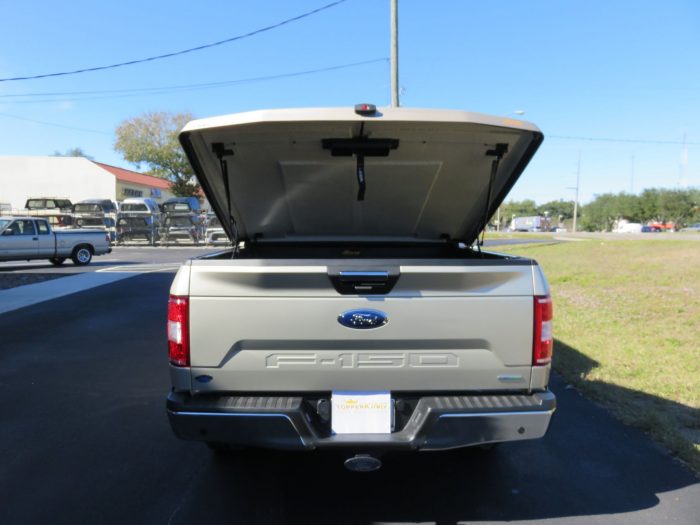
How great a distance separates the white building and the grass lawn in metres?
46.6

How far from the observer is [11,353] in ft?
21.9

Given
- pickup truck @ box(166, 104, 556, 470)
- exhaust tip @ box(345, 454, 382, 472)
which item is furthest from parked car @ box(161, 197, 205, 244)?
exhaust tip @ box(345, 454, 382, 472)

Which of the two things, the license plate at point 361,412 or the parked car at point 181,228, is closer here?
the license plate at point 361,412

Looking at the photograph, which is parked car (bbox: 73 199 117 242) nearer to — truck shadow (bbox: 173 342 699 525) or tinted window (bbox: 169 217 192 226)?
tinted window (bbox: 169 217 192 226)

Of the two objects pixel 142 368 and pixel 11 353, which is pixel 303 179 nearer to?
pixel 142 368

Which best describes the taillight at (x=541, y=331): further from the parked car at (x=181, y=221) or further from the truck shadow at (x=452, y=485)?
the parked car at (x=181, y=221)

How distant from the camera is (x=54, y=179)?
164ft

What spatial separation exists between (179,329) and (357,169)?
5.08 feet

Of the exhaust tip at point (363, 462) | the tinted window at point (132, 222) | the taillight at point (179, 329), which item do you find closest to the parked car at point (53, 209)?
the tinted window at point (132, 222)

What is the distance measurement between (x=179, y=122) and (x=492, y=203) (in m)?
50.4

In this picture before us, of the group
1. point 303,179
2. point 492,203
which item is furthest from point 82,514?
Answer: point 492,203

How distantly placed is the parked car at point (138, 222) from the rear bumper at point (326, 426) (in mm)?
28252

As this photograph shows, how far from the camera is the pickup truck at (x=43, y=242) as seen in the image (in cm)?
1652

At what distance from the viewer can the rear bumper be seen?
267 centimetres
